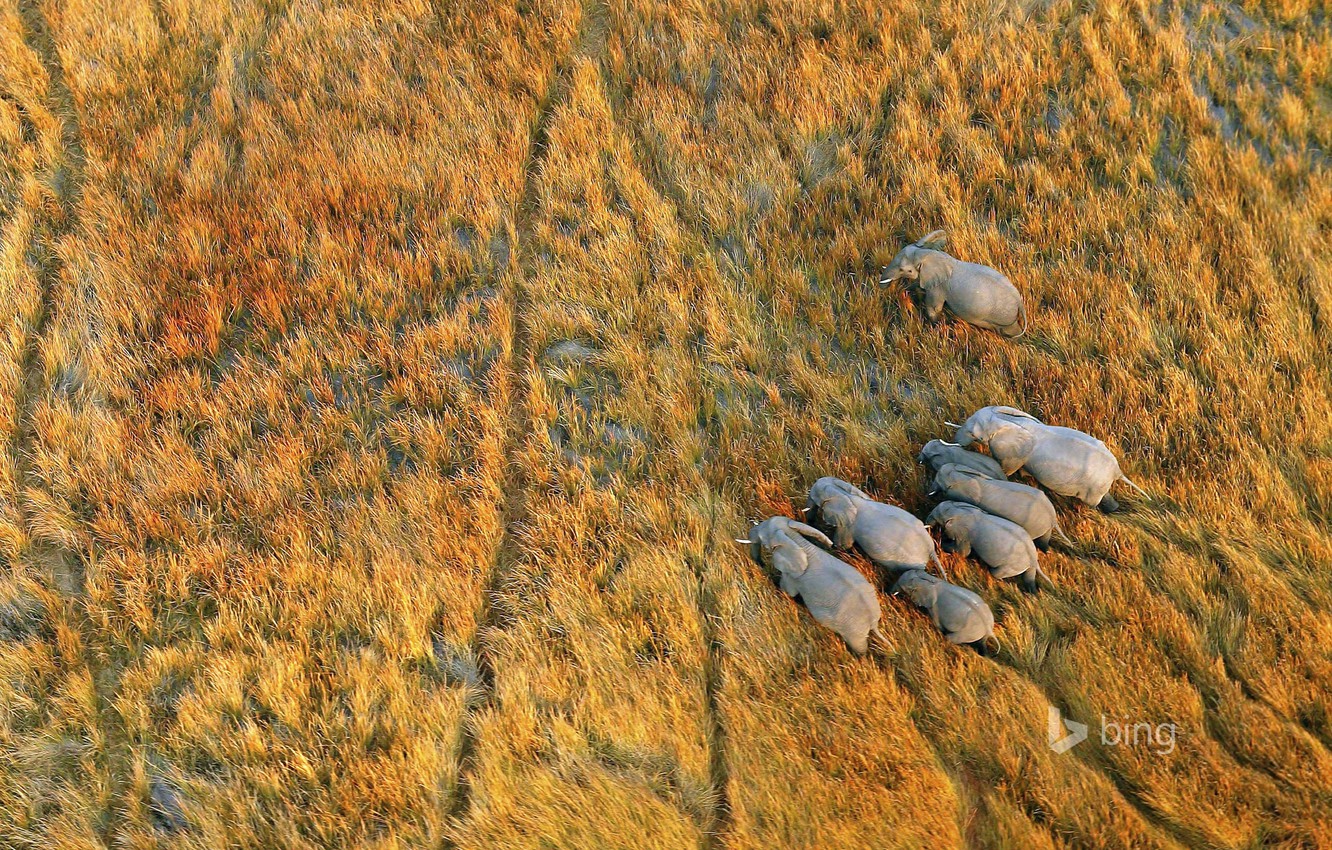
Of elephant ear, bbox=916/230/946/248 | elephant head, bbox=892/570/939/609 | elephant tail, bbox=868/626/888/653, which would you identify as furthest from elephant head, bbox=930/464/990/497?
elephant ear, bbox=916/230/946/248

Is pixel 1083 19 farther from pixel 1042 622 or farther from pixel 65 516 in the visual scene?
pixel 65 516

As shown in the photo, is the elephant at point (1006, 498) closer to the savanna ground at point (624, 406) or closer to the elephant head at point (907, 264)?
the savanna ground at point (624, 406)

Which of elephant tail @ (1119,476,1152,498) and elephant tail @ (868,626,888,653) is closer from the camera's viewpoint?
elephant tail @ (868,626,888,653)

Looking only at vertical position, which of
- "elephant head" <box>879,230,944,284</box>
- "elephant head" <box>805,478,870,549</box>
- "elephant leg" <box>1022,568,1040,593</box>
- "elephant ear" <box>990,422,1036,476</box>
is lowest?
"elephant leg" <box>1022,568,1040,593</box>

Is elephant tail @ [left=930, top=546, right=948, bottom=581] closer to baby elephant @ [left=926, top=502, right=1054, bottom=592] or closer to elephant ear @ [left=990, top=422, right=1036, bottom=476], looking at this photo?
baby elephant @ [left=926, top=502, right=1054, bottom=592]

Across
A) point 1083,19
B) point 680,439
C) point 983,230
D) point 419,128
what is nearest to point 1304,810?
point 680,439

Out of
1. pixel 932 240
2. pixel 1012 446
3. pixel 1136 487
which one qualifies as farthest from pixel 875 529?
pixel 932 240

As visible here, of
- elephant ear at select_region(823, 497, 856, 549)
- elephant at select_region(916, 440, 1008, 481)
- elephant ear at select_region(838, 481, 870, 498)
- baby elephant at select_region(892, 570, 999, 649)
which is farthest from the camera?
elephant at select_region(916, 440, 1008, 481)
